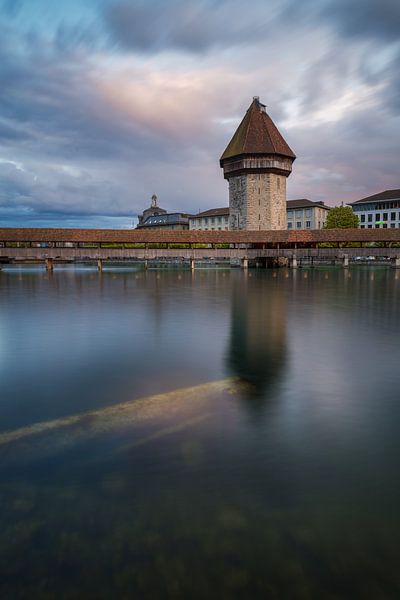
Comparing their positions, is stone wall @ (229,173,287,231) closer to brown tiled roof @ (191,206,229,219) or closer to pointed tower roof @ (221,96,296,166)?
pointed tower roof @ (221,96,296,166)

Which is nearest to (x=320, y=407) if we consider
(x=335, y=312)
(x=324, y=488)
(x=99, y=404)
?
(x=324, y=488)

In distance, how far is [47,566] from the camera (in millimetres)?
2498

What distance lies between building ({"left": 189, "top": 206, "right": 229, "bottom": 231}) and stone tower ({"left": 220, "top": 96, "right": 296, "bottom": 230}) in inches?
1107

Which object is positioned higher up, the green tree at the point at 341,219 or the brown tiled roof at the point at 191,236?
the green tree at the point at 341,219

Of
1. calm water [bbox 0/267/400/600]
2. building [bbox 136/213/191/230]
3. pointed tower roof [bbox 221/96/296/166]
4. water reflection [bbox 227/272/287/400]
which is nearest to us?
calm water [bbox 0/267/400/600]

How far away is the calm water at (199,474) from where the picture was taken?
8.05 ft

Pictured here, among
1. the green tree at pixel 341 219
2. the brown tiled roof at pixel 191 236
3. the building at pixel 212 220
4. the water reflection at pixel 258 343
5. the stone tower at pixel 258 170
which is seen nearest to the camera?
the water reflection at pixel 258 343

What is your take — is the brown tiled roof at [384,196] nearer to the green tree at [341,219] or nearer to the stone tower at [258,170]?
the green tree at [341,219]

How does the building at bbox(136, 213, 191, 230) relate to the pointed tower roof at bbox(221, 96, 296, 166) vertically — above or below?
below

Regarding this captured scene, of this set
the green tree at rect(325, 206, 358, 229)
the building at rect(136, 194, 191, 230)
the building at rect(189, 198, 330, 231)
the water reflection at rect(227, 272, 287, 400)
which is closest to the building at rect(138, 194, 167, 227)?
the building at rect(136, 194, 191, 230)

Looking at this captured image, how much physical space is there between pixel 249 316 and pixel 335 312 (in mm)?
3179

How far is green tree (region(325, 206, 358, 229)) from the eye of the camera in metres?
59.3

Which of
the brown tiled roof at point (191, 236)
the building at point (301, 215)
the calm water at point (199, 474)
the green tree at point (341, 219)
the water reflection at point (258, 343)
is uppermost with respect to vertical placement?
the building at point (301, 215)

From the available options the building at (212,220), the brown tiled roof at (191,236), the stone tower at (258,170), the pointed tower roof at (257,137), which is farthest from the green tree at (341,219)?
the building at (212,220)
